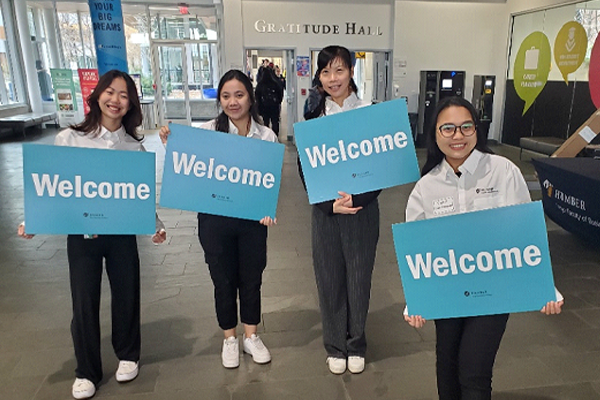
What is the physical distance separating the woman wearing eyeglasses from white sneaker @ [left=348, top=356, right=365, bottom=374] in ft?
2.51

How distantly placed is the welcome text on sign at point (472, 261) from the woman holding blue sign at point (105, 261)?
4.38 feet

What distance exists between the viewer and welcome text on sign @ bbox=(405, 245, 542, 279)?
1.44m

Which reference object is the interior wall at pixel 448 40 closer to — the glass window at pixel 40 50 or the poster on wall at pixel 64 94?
the poster on wall at pixel 64 94

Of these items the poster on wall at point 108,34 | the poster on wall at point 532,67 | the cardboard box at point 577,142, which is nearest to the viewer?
the cardboard box at point 577,142

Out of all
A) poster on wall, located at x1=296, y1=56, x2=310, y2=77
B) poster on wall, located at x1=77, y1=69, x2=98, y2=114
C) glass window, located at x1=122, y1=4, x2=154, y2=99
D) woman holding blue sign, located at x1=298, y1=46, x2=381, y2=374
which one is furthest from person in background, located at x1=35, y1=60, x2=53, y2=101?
woman holding blue sign, located at x1=298, y1=46, x2=381, y2=374

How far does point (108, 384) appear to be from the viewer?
2.28 metres

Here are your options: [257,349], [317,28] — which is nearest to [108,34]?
[257,349]

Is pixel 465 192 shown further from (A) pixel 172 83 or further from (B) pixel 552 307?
(A) pixel 172 83

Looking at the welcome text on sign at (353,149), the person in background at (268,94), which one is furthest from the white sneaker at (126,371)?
the person in background at (268,94)

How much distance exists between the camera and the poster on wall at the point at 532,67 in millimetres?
8789

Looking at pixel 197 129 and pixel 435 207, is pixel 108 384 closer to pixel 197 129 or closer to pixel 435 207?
pixel 197 129

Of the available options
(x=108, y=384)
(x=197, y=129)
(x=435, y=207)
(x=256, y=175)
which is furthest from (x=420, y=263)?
(x=108, y=384)

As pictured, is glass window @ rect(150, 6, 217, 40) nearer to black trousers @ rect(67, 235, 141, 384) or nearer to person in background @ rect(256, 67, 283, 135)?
person in background @ rect(256, 67, 283, 135)

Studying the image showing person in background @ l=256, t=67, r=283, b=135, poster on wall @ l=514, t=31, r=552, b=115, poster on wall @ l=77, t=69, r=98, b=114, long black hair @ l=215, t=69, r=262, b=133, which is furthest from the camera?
poster on wall @ l=77, t=69, r=98, b=114
